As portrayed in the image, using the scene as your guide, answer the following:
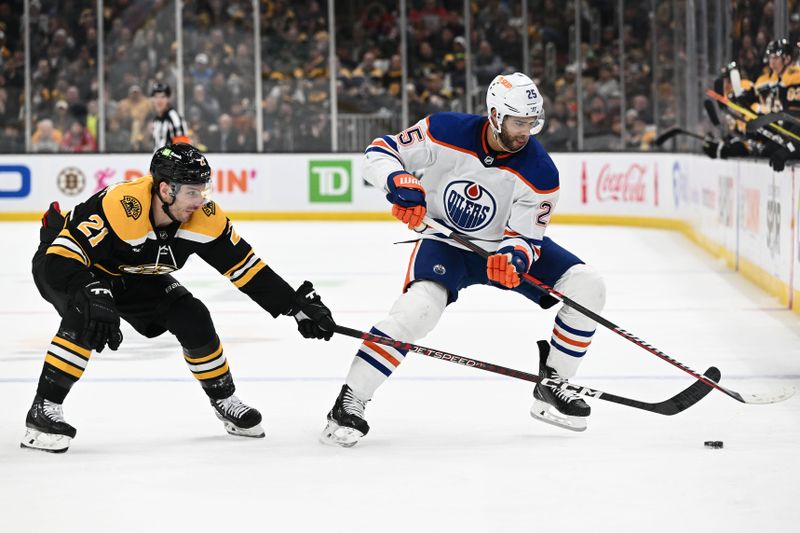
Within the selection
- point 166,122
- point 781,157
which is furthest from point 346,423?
point 166,122

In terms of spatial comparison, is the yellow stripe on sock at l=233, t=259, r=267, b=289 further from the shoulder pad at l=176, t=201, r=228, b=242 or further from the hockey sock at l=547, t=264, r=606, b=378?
the hockey sock at l=547, t=264, r=606, b=378

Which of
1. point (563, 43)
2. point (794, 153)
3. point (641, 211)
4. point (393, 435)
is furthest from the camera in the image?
point (563, 43)

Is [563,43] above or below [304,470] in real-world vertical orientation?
above

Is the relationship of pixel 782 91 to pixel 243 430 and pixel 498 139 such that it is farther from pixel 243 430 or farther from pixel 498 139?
pixel 243 430

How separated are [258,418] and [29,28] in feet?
38.9

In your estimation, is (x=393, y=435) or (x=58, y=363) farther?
(x=393, y=435)

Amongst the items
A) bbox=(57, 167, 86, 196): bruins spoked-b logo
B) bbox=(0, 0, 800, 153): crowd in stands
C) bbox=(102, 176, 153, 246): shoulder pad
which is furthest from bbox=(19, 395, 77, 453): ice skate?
bbox=(0, 0, 800, 153): crowd in stands

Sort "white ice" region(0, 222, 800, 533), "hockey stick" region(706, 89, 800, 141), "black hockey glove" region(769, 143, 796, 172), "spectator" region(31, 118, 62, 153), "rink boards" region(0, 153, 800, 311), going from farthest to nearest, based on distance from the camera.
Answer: "spectator" region(31, 118, 62, 153) < "rink boards" region(0, 153, 800, 311) < "hockey stick" region(706, 89, 800, 141) < "black hockey glove" region(769, 143, 796, 172) < "white ice" region(0, 222, 800, 533)

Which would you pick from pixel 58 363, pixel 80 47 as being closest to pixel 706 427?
pixel 58 363

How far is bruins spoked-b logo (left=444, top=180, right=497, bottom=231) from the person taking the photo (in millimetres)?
4039

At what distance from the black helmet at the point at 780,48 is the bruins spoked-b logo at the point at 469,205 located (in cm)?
440

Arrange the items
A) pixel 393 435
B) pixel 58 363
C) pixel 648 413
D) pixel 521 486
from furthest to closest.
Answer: pixel 648 413, pixel 393 435, pixel 58 363, pixel 521 486

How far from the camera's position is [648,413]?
4.31 metres

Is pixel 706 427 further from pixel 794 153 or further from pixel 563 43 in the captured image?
pixel 563 43
